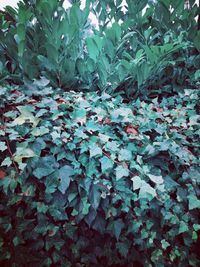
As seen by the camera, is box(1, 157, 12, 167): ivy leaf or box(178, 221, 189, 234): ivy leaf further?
box(178, 221, 189, 234): ivy leaf

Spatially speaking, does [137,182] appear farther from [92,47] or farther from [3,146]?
A: [92,47]

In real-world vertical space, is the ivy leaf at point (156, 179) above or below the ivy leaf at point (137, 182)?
below

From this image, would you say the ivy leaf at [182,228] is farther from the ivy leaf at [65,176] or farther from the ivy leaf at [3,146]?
the ivy leaf at [3,146]

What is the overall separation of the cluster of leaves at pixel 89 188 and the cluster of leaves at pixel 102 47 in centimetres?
31

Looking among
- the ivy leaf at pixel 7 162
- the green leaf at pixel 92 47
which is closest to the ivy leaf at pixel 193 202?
the ivy leaf at pixel 7 162

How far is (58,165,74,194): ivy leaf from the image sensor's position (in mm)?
1312

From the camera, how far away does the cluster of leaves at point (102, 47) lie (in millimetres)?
1754

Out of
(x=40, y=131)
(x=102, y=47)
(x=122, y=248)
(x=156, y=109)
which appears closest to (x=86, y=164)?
(x=40, y=131)

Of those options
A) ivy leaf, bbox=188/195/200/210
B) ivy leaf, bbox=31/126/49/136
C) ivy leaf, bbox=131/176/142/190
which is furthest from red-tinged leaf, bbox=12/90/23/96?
ivy leaf, bbox=188/195/200/210

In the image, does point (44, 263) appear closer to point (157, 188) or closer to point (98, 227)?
point (98, 227)

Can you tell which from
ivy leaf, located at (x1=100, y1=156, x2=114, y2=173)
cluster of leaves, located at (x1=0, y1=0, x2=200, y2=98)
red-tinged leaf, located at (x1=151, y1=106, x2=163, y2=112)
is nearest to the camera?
ivy leaf, located at (x1=100, y1=156, x2=114, y2=173)

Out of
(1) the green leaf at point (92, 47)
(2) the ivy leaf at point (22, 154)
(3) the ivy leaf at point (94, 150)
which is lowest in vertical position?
(3) the ivy leaf at point (94, 150)

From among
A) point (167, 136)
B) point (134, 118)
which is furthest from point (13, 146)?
point (167, 136)

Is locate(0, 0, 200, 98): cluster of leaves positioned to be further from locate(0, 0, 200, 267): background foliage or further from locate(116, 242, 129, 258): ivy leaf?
locate(116, 242, 129, 258): ivy leaf
